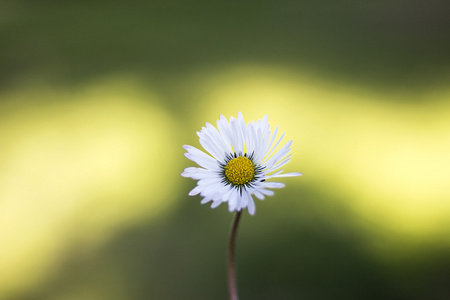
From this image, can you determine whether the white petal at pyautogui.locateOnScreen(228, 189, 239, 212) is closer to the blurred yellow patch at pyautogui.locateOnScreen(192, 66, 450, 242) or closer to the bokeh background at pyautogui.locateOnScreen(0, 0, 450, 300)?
the bokeh background at pyautogui.locateOnScreen(0, 0, 450, 300)

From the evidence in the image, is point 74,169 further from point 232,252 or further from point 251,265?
point 232,252

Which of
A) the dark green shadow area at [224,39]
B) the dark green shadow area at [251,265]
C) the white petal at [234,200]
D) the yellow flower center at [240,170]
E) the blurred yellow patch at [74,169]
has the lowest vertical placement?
the white petal at [234,200]

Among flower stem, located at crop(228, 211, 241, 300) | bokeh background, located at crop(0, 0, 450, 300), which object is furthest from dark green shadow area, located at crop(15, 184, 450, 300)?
flower stem, located at crop(228, 211, 241, 300)

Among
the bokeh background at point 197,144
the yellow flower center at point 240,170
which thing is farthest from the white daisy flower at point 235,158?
the bokeh background at point 197,144

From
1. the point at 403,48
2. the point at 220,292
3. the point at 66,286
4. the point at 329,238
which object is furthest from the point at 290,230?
the point at 403,48

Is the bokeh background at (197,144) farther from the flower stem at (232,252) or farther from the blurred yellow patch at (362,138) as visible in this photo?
the flower stem at (232,252)

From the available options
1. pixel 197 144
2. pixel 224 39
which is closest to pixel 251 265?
pixel 197 144

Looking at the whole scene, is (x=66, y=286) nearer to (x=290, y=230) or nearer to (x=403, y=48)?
(x=290, y=230)

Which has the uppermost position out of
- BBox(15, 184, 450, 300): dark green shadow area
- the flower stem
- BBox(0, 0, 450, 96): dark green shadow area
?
BBox(0, 0, 450, 96): dark green shadow area
